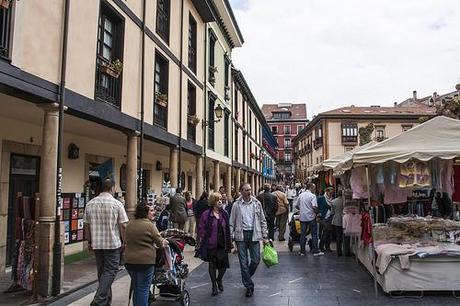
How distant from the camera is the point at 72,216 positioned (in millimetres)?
11031

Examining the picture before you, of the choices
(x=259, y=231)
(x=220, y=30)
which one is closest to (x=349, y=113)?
(x=220, y=30)

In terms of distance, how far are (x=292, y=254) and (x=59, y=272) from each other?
20.7 feet

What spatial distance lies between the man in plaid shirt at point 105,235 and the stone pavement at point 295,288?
68cm

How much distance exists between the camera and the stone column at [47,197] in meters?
7.02

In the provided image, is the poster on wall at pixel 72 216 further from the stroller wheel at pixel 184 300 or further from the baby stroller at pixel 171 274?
the stroller wheel at pixel 184 300

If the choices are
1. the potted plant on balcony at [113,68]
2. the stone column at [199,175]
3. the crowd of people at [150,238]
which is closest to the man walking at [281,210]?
the stone column at [199,175]

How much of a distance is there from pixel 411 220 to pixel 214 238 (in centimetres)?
376

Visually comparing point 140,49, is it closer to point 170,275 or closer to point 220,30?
point 170,275

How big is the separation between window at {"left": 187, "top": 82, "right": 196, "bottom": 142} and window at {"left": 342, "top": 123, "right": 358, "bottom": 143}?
43.4 metres

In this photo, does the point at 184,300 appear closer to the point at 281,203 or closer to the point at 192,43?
the point at 281,203

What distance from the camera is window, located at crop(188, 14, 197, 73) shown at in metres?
17.1

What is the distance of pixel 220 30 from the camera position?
23.1m

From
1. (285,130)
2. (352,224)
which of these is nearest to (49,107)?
(352,224)

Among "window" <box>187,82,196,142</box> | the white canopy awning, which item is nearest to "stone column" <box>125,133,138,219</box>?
the white canopy awning
